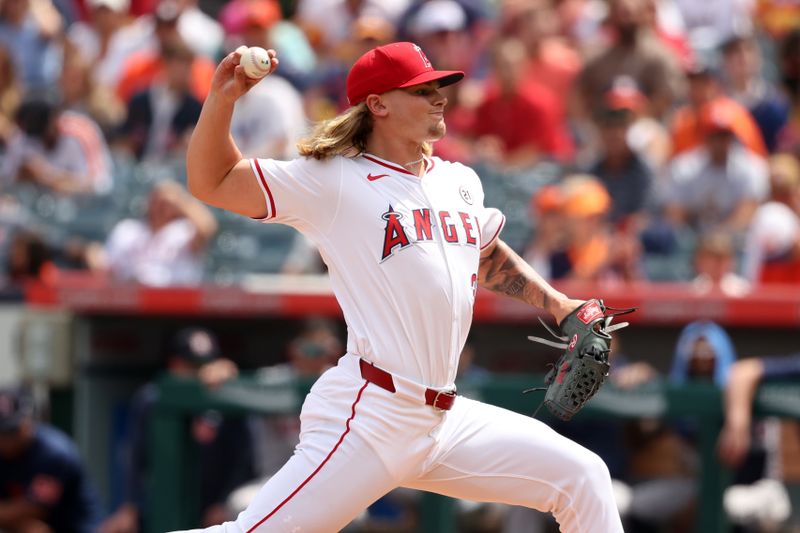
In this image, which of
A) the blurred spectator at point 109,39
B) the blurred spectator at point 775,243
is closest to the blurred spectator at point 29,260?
the blurred spectator at point 109,39

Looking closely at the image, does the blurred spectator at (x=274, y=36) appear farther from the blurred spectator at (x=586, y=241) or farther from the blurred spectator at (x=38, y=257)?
the blurred spectator at (x=586, y=241)

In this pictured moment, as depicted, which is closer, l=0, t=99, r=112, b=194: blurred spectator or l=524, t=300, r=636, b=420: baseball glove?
l=524, t=300, r=636, b=420: baseball glove

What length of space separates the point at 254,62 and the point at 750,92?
19.5 feet

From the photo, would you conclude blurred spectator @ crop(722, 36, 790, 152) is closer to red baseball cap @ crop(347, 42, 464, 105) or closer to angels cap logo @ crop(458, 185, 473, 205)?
angels cap logo @ crop(458, 185, 473, 205)

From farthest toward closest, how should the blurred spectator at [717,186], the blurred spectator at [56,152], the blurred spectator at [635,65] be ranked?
the blurred spectator at [56,152] < the blurred spectator at [635,65] < the blurred spectator at [717,186]

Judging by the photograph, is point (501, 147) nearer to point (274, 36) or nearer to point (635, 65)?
point (635, 65)

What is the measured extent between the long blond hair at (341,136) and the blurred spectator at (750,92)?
5320 millimetres

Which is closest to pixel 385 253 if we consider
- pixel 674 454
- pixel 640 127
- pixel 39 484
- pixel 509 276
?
pixel 509 276

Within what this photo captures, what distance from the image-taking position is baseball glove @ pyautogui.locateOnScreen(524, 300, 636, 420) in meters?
4.18

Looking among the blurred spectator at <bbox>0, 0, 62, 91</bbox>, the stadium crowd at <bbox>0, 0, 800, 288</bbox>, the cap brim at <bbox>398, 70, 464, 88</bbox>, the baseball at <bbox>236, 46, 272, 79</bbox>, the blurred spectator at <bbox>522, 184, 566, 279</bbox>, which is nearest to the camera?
the baseball at <bbox>236, 46, 272, 79</bbox>

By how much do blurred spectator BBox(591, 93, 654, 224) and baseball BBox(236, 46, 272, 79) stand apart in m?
4.45

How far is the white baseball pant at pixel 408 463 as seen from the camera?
4023 millimetres

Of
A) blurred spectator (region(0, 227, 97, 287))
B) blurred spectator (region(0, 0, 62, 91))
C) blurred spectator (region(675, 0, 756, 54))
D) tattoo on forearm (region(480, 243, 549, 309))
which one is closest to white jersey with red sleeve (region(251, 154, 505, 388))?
tattoo on forearm (region(480, 243, 549, 309))

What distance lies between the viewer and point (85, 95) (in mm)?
10469
